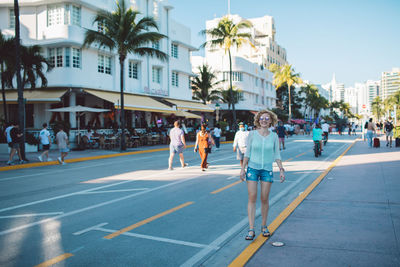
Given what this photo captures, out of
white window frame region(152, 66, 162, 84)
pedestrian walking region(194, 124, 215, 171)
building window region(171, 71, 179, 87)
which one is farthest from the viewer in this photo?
building window region(171, 71, 179, 87)

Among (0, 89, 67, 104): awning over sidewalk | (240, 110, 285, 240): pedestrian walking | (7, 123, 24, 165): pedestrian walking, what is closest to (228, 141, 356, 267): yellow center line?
(240, 110, 285, 240): pedestrian walking

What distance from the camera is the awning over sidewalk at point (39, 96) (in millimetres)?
22312

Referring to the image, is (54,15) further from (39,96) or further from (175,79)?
(175,79)

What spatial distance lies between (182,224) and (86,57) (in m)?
22.0

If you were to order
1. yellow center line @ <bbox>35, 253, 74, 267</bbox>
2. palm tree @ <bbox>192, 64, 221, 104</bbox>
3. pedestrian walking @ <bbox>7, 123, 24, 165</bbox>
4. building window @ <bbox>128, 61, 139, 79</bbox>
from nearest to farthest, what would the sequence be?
1. yellow center line @ <bbox>35, 253, 74, 267</bbox>
2. pedestrian walking @ <bbox>7, 123, 24, 165</bbox>
3. building window @ <bbox>128, 61, 139, 79</bbox>
4. palm tree @ <bbox>192, 64, 221, 104</bbox>

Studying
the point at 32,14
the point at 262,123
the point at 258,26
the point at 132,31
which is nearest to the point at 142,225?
the point at 262,123

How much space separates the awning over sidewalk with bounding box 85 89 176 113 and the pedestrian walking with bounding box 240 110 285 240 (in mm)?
18787

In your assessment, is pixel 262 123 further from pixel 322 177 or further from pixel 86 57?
pixel 86 57

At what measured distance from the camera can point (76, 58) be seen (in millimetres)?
24531

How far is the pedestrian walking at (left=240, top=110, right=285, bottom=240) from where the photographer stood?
4.77m

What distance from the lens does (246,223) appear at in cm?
568

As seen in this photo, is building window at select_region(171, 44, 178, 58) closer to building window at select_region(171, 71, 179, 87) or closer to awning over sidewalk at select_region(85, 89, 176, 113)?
building window at select_region(171, 71, 179, 87)

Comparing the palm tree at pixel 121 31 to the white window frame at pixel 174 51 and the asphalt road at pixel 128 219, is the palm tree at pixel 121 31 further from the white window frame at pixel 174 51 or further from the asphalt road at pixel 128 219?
the white window frame at pixel 174 51

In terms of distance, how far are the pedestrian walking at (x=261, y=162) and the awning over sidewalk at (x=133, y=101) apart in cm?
1879
